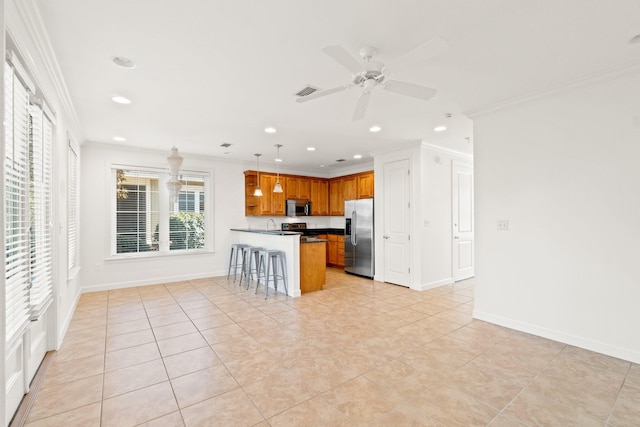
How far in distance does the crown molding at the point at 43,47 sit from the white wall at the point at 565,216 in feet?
13.8

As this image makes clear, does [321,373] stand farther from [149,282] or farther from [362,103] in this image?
[149,282]

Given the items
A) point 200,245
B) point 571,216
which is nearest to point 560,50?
point 571,216

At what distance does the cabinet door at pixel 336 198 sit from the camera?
7.87 meters

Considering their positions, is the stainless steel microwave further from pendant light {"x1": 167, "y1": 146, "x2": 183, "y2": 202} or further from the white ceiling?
the white ceiling

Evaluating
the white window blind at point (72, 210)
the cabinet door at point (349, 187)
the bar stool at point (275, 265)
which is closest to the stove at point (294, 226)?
the cabinet door at point (349, 187)

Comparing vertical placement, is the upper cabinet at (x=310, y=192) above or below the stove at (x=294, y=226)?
above

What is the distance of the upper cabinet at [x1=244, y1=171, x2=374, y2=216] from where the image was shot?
22.7 feet

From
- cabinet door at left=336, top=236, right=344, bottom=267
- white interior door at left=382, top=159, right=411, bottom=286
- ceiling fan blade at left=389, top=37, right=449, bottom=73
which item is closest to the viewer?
ceiling fan blade at left=389, top=37, right=449, bottom=73

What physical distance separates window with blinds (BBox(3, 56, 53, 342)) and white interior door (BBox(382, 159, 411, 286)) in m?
4.93

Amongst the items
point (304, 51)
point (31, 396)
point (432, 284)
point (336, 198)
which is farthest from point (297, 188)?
point (31, 396)

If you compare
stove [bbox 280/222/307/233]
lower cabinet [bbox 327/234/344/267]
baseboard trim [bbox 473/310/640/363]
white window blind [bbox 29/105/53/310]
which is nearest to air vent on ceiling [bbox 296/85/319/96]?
white window blind [bbox 29/105/53/310]

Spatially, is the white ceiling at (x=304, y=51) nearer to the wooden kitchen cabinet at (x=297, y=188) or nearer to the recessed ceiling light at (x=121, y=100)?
the recessed ceiling light at (x=121, y=100)

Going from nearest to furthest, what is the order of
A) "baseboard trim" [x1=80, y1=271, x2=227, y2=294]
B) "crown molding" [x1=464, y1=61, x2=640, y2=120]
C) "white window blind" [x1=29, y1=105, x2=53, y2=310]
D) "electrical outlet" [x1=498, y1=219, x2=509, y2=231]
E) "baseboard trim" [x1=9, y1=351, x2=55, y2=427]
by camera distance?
1. "baseboard trim" [x1=9, y1=351, x2=55, y2=427]
2. "white window blind" [x1=29, y1=105, x2=53, y2=310]
3. "crown molding" [x1=464, y1=61, x2=640, y2=120]
4. "electrical outlet" [x1=498, y1=219, x2=509, y2=231]
5. "baseboard trim" [x1=80, y1=271, x2=227, y2=294]

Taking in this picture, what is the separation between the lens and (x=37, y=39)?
2.11 meters
